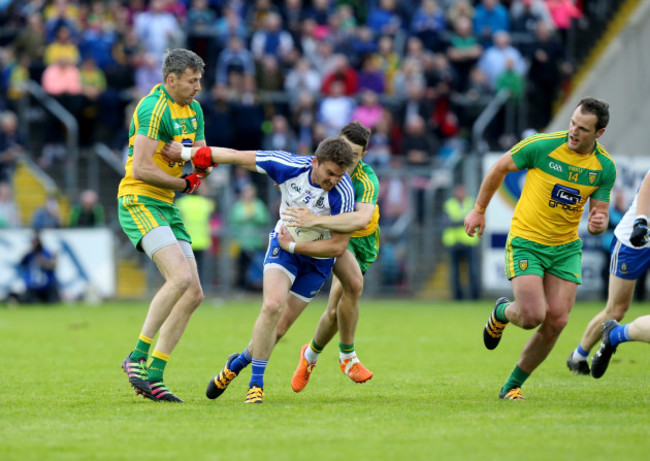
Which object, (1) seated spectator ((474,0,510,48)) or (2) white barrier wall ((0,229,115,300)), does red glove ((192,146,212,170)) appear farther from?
(1) seated spectator ((474,0,510,48))

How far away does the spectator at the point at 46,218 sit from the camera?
863 inches

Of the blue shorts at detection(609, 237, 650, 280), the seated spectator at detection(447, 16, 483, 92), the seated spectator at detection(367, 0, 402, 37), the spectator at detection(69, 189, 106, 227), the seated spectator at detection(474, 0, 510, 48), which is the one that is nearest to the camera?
the blue shorts at detection(609, 237, 650, 280)

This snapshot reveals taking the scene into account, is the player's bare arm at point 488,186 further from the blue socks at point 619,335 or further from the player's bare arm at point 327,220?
the blue socks at point 619,335

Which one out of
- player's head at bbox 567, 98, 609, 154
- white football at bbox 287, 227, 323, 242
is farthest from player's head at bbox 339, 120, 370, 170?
player's head at bbox 567, 98, 609, 154

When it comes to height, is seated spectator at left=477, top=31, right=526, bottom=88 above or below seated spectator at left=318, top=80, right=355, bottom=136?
above

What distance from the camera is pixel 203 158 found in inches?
330

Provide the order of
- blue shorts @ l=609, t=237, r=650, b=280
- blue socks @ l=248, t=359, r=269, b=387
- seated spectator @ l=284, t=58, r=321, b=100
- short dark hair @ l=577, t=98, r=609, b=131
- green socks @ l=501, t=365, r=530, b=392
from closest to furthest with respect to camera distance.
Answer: blue socks @ l=248, t=359, r=269, b=387 < short dark hair @ l=577, t=98, r=609, b=131 < green socks @ l=501, t=365, r=530, b=392 < blue shorts @ l=609, t=237, r=650, b=280 < seated spectator @ l=284, t=58, r=321, b=100

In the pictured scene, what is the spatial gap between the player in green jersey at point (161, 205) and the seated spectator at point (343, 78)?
1423 centimetres

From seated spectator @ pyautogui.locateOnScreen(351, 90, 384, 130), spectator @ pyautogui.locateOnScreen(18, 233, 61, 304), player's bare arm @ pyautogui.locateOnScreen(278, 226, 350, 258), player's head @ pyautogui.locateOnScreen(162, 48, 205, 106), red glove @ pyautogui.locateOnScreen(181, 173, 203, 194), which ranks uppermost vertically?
player's head @ pyautogui.locateOnScreen(162, 48, 205, 106)

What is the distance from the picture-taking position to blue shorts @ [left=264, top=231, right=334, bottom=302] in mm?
8555

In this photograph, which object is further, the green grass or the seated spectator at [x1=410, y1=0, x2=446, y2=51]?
the seated spectator at [x1=410, y1=0, x2=446, y2=51]

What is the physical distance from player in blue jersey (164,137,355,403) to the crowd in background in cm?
1340

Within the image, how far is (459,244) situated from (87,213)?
765 cm

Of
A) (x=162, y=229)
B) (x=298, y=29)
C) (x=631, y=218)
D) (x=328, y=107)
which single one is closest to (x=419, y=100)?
(x=328, y=107)
